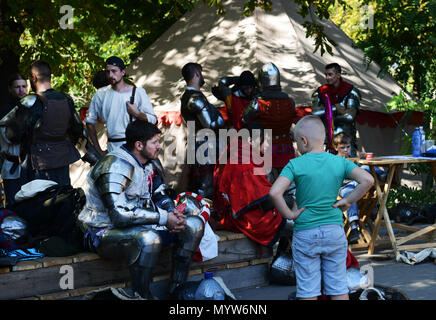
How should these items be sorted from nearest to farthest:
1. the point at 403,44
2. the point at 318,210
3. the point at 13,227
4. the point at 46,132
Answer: the point at 318,210, the point at 13,227, the point at 46,132, the point at 403,44

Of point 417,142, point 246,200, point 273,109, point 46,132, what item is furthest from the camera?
point 417,142

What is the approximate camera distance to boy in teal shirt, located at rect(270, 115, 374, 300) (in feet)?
12.6

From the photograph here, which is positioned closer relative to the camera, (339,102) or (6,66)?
(339,102)

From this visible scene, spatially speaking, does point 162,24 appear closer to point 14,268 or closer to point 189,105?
point 189,105

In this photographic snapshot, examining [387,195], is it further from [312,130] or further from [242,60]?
[242,60]

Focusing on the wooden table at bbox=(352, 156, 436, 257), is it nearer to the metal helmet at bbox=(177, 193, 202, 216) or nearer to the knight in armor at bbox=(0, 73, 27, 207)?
the metal helmet at bbox=(177, 193, 202, 216)

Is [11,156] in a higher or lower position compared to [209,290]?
higher

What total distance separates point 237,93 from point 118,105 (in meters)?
1.36

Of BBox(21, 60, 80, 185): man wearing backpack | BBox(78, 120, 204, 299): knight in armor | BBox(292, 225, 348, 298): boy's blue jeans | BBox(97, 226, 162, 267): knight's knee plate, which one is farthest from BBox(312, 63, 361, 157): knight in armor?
BBox(292, 225, 348, 298): boy's blue jeans

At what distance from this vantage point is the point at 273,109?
643 centimetres

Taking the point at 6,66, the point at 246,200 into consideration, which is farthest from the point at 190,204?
the point at 6,66

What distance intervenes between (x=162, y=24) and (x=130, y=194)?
23.1ft

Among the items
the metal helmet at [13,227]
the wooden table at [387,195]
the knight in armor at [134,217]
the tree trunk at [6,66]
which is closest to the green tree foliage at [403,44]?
the wooden table at [387,195]

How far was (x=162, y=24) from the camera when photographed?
1112 cm
